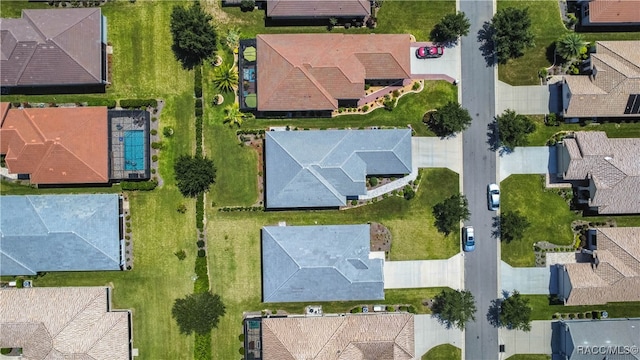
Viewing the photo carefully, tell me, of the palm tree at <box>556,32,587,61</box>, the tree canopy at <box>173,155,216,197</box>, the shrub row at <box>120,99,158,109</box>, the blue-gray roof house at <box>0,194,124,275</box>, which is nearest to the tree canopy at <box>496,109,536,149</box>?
the palm tree at <box>556,32,587,61</box>

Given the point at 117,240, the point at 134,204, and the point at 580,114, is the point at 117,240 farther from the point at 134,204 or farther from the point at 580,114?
the point at 580,114

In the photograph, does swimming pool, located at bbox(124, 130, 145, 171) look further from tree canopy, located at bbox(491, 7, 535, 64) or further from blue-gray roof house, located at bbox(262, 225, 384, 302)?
tree canopy, located at bbox(491, 7, 535, 64)

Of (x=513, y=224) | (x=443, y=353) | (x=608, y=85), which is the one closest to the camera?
(x=608, y=85)

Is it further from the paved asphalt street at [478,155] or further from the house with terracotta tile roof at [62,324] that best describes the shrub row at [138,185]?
the paved asphalt street at [478,155]

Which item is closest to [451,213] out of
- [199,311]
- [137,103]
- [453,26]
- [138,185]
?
[453,26]

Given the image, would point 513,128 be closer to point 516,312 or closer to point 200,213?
point 516,312

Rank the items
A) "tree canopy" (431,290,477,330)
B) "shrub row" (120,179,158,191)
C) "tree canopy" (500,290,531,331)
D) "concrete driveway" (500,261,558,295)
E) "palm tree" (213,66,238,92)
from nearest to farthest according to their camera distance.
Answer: "tree canopy" (431,290,477,330) < "tree canopy" (500,290,531,331) < "palm tree" (213,66,238,92) < "shrub row" (120,179,158,191) < "concrete driveway" (500,261,558,295)

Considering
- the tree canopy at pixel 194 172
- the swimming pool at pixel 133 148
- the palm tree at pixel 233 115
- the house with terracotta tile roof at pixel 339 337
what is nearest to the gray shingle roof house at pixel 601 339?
the house with terracotta tile roof at pixel 339 337
